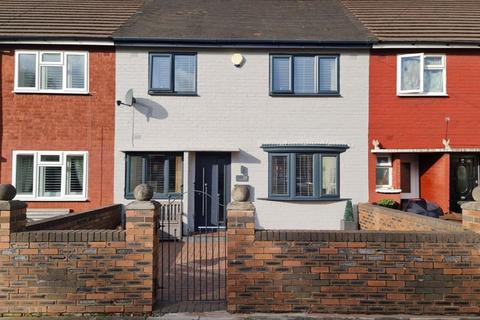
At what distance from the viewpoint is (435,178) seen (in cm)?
1112

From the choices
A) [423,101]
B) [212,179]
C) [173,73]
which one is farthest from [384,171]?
[173,73]

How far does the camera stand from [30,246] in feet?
16.5

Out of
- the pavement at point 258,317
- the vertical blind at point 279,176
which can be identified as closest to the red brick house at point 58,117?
the vertical blind at point 279,176

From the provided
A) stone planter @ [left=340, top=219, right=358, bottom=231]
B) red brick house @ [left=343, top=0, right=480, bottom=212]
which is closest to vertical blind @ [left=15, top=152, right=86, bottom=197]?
stone planter @ [left=340, top=219, right=358, bottom=231]

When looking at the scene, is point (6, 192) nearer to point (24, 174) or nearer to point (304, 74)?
point (24, 174)

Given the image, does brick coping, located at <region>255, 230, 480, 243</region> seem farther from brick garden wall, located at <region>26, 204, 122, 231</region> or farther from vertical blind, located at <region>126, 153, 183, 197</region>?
vertical blind, located at <region>126, 153, 183, 197</region>

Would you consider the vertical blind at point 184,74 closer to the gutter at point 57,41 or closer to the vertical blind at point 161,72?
the vertical blind at point 161,72

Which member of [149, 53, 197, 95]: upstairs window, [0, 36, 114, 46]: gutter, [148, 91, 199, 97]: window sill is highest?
[0, 36, 114, 46]: gutter

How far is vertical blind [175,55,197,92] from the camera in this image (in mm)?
11164

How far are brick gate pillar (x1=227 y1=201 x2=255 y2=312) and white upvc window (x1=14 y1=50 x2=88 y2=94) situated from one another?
7769 mm

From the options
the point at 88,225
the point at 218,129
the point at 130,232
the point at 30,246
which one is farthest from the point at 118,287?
the point at 218,129

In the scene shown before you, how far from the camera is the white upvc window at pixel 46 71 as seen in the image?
11.0 m

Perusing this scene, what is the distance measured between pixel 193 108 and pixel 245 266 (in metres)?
6.73

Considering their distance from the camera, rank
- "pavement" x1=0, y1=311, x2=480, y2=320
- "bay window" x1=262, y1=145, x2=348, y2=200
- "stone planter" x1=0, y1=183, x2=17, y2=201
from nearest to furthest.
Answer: "pavement" x1=0, y1=311, x2=480, y2=320 < "stone planter" x1=0, y1=183, x2=17, y2=201 < "bay window" x1=262, y1=145, x2=348, y2=200
